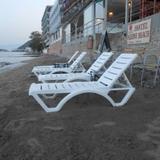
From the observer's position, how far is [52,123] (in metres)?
4.88

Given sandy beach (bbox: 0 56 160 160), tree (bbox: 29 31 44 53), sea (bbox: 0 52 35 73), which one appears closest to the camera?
sandy beach (bbox: 0 56 160 160)

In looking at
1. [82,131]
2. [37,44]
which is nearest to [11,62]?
[82,131]

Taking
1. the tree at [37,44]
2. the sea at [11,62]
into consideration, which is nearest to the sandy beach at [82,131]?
the sea at [11,62]

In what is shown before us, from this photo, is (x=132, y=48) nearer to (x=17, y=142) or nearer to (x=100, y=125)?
(x=100, y=125)

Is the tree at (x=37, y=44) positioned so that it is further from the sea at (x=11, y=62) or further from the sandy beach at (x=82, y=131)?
the sandy beach at (x=82, y=131)

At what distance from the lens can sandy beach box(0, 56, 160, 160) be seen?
3.73 m

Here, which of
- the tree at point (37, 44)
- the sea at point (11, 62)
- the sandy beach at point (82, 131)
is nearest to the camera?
the sandy beach at point (82, 131)

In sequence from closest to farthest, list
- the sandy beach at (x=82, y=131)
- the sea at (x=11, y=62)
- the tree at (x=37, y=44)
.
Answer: the sandy beach at (x=82, y=131) < the sea at (x=11, y=62) < the tree at (x=37, y=44)

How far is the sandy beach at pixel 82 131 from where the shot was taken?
373cm

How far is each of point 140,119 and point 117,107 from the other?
889 mm

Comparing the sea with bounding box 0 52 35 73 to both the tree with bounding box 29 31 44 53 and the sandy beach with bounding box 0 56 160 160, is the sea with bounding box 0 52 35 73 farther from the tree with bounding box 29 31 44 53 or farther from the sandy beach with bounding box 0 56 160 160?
the tree with bounding box 29 31 44 53

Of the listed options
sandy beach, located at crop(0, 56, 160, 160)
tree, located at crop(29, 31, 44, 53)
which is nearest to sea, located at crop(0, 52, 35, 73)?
sandy beach, located at crop(0, 56, 160, 160)

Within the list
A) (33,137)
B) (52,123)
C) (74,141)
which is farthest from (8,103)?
(74,141)

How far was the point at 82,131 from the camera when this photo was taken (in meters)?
4.46
